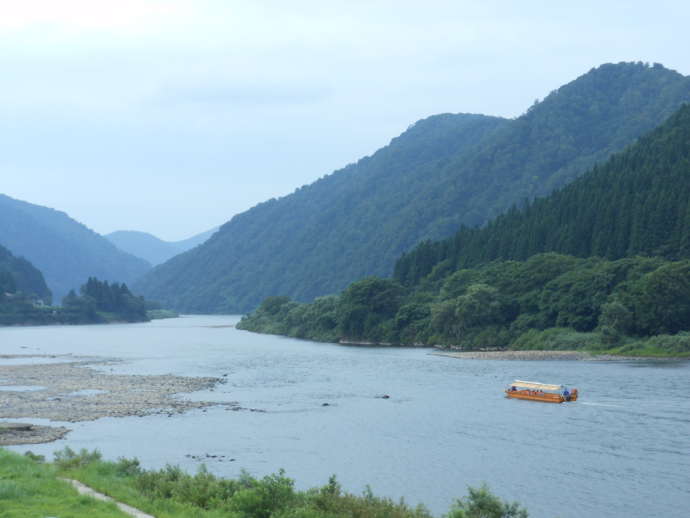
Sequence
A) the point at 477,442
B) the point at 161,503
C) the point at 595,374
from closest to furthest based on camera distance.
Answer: the point at 161,503 < the point at 477,442 < the point at 595,374

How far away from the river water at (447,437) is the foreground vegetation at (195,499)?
734 cm

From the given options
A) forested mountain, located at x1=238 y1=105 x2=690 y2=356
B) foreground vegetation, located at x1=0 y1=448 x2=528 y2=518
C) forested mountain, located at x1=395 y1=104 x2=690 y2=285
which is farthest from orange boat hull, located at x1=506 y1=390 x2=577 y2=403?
forested mountain, located at x1=395 y1=104 x2=690 y2=285

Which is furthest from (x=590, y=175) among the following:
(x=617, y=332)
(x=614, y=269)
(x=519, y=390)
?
(x=519, y=390)

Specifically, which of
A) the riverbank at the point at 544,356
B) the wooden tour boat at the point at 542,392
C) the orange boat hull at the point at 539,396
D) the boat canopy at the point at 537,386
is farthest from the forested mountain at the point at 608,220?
the orange boat hull at the point at 539,396

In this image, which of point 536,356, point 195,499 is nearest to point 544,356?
point 536,356

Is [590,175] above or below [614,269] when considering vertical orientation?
above

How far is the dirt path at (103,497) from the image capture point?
2003 cm

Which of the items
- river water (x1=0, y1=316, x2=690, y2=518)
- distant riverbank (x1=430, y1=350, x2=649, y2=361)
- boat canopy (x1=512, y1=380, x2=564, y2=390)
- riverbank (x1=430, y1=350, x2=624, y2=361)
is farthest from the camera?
riverbank (x1=430, y1=350, x2=624, y2=361)

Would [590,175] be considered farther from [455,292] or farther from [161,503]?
[161,503]

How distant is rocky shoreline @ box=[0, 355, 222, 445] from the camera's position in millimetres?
48219

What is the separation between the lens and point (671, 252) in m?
110

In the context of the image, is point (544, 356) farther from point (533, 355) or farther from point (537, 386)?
point (537, 386)

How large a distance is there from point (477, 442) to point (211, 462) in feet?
46.6

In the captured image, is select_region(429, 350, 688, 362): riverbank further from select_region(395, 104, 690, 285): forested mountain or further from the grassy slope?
the grassy slope
